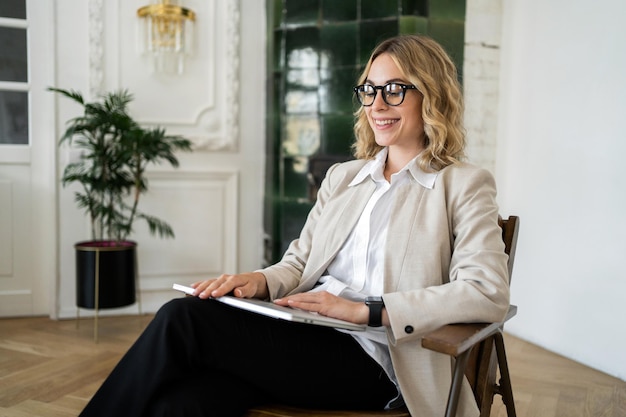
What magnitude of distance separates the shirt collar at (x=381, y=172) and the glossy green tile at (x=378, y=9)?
6.26ft

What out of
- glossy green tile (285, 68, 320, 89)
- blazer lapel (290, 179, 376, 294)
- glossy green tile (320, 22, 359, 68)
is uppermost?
glossy green tile (320, 22, 359, 68)

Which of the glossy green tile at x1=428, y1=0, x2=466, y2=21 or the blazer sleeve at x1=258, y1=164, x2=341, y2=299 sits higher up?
the glossy green tile at x1=428, y1=0, x2=466, y2=21

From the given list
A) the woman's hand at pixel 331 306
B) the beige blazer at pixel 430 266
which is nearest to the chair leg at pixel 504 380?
the beige blazer at pixel 430 266

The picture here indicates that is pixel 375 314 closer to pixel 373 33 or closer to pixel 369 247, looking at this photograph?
pixel 369 247

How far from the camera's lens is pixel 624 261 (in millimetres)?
2959

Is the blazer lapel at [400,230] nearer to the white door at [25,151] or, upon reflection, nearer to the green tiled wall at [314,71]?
the green tiled wall at [314,71]

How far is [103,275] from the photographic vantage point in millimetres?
3549

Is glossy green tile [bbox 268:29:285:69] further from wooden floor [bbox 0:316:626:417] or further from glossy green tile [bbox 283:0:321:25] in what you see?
wooden floor [bbox 0:316:626:417]

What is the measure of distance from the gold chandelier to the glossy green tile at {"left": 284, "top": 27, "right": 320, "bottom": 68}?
0.67 metres

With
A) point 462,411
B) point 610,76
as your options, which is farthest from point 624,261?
point 462,411

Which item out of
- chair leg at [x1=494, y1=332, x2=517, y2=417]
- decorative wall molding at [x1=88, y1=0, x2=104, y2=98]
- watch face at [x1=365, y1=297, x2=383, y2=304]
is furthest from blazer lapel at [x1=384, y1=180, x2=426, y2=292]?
decorative wall molding at [x1=88, y1=0, x2=104, y2=98]

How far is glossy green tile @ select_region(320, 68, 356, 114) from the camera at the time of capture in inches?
147

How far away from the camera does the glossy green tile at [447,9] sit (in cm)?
350

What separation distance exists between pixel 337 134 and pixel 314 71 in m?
0.44
